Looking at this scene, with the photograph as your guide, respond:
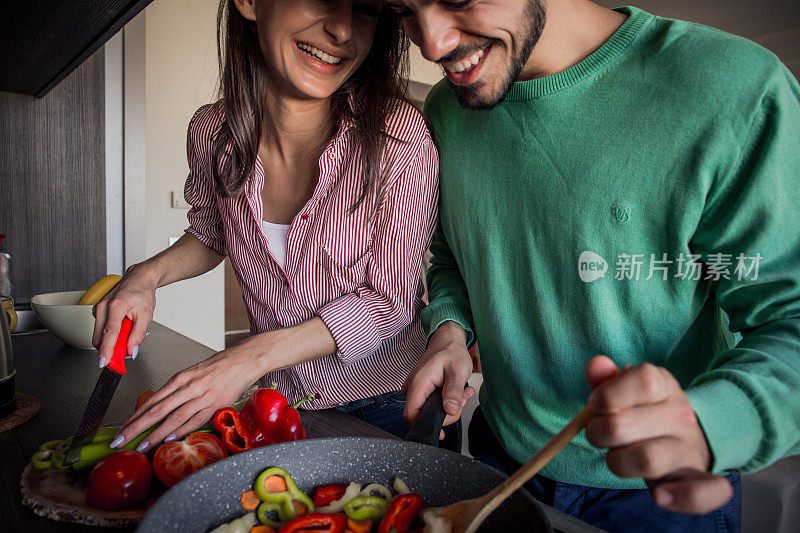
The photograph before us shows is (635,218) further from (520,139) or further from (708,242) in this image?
(520,139)

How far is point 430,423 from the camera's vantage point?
0.71 m

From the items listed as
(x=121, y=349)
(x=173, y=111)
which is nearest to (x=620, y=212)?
(x=121, y=349)

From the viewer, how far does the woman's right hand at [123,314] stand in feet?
3.22

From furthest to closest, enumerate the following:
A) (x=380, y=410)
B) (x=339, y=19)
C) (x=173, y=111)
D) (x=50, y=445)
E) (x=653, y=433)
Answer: (x=173, y=111)
(x=380, y=410)
(x=339, y=19)
(x=50, y=445)
(x=653, y=433)

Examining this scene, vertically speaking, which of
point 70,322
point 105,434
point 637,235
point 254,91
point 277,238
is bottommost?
point 70,322

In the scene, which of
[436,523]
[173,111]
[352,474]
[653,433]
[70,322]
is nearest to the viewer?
[653,433]

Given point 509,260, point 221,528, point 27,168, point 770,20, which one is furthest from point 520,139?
point 770,20

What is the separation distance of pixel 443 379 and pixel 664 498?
1.33 feet

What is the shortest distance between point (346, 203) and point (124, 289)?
0.46 m

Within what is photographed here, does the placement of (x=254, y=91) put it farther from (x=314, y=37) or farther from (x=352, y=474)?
(x=352, y=474)

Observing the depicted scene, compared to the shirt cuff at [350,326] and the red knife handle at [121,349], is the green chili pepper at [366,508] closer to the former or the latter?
the shirt cuff at [350,326]

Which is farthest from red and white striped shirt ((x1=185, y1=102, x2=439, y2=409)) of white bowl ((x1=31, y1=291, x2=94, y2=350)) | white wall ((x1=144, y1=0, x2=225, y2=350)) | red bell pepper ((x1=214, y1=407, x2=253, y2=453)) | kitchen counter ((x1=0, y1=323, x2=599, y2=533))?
white wall ((x1=144, y1=0, x2=225, y2=350))

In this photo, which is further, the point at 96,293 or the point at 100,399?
the point at 96,293

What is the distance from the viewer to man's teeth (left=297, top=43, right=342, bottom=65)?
0.99m
